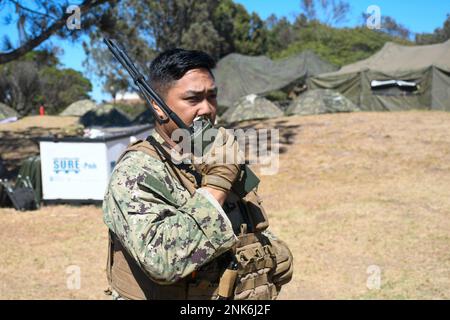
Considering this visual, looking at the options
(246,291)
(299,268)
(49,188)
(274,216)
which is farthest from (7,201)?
(246,291)

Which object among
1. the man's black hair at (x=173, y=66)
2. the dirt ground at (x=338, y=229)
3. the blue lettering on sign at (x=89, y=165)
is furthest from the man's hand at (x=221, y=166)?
the blue lettering on sign at (x=89, y=165)

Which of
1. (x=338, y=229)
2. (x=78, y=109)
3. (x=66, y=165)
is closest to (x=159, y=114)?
(x=338, y=229)

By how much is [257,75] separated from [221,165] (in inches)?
714

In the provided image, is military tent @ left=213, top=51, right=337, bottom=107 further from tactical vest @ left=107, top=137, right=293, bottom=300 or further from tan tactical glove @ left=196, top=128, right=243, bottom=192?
tan tactical glove @ left=196, top=128, right=243, bottom=192

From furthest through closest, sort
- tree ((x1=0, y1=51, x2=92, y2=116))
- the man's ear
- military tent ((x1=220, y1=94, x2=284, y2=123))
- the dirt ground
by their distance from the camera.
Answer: tree ((x1=0, y1=51, x2=92, y2=116)) → military tent ((x1=220, y1=94, x2=284, y2=123)) → the dirt ground → the man's ear

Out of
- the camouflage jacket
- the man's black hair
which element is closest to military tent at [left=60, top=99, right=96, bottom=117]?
the man's black hair

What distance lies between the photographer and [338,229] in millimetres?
6180

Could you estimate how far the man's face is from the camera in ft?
5.69

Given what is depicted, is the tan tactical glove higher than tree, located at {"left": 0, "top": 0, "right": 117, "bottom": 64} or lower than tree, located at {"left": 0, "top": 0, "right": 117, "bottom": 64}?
lower

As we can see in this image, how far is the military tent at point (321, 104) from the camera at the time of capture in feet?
51.6

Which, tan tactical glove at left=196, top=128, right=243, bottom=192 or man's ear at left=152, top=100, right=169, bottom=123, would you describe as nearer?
tan tactical glove at left=196, top=128, right=243, bottom=192

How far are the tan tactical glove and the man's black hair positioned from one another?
0.33 metres

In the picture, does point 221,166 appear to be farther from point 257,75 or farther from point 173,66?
point 257,75
